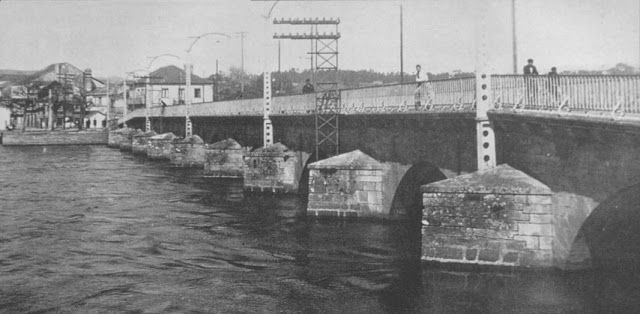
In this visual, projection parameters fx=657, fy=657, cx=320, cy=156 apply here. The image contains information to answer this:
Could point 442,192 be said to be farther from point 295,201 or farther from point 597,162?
point 295,201

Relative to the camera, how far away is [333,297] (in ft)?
48.4

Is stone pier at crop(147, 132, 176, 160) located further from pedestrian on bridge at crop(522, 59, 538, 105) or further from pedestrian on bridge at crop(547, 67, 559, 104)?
pedestrian on bridge at crop(547, 67, 559, 104)

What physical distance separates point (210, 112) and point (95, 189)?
54.9 ft

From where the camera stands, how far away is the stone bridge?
12789 mm

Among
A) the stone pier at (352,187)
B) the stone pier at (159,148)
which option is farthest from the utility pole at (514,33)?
the stone pier at (159,148)

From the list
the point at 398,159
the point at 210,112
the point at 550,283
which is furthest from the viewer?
the point at 210,112

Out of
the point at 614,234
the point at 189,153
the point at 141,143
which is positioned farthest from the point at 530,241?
the point at 141,143

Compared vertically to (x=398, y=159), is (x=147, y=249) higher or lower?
lower

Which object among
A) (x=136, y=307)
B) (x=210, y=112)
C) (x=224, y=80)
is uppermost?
(x=224, y=80)

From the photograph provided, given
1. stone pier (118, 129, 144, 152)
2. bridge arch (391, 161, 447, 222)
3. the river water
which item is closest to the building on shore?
stone pier (118, 129, 144, 152)

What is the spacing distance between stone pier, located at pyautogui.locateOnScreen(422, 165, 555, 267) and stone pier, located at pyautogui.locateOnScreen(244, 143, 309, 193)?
56.8 ft

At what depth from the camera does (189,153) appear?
5391cm

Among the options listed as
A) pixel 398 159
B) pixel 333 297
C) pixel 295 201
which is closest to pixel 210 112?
pixel 295 201

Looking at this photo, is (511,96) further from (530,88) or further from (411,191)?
(411,191)
